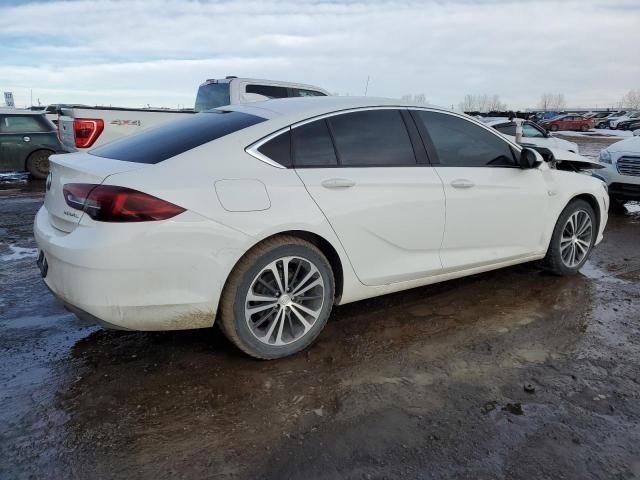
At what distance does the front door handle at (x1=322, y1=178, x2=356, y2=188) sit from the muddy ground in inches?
42.2

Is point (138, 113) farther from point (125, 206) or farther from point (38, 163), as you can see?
point (125, 206)

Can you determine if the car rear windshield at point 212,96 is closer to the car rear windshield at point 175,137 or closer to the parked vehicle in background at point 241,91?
the parked vehicle in background at point 241,91

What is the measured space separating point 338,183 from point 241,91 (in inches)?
283

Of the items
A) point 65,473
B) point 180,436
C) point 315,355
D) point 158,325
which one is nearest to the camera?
point 65,473

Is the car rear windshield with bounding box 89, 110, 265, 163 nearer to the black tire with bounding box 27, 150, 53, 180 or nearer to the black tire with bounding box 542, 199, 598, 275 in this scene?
the black tire with bounding box 542, 199, 598, 275

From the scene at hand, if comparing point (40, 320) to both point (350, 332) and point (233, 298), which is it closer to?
point (233, 298)

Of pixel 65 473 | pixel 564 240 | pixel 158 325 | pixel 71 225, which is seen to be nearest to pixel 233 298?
pixel 158 325

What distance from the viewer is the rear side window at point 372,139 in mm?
3549

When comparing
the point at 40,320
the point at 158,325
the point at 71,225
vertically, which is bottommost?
the point at 40,320

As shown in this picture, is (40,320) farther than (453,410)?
Yes

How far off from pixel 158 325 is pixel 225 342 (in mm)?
689

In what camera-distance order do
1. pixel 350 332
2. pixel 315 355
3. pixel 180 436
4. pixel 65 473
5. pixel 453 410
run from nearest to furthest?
pixel 65 473
pixel 180 436
pixel 453 410
pixel 315 355
pixel 350 332

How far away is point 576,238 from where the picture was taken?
5020 mm

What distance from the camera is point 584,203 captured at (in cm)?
502
